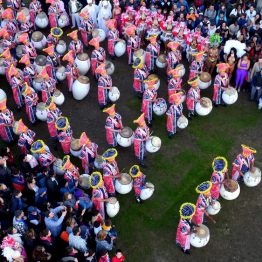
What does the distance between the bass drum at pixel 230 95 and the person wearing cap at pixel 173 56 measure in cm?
197

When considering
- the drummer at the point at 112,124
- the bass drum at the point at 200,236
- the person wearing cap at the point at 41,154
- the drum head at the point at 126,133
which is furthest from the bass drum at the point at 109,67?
the bass drum at the point at 200,236

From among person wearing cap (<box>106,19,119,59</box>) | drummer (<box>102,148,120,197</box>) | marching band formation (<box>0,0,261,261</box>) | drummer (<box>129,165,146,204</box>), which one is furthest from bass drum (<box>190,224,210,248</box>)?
person wearing cap (<box>106,19,119,59</box>)

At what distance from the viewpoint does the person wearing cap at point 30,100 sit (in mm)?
13086

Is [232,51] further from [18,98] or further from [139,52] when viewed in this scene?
[18,98]

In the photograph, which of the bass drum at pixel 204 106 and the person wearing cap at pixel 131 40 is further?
the person wearing cap at pixel 131 40

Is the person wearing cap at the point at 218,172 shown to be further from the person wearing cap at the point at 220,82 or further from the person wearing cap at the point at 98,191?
the person wearing cap at the point at 220,82

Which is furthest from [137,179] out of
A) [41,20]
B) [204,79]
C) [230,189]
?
[41,20]

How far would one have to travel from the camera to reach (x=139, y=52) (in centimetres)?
1455

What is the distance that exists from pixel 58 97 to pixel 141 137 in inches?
131

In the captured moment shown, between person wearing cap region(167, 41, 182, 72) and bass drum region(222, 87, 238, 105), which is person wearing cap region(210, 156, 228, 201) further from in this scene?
person wearing cap region(167, 41, 182, 72)

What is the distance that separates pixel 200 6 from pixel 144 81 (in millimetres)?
5204

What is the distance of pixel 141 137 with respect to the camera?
12.1 m

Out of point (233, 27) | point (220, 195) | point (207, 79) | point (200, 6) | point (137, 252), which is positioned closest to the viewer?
point (137, 252)

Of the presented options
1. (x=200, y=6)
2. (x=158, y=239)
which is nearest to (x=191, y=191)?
(x=158, y=239)
